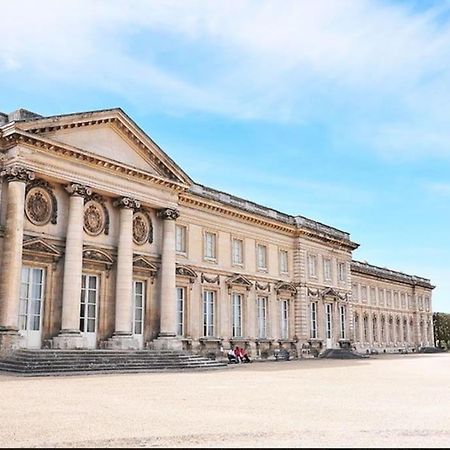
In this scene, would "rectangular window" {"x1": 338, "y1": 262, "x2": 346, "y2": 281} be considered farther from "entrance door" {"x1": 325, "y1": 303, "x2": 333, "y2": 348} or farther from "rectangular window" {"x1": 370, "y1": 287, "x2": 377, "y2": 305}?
"rectangular window" {"x1": 370, "y1": 287, "x2": 377, "y2": 305}

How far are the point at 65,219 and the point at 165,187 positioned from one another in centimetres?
543

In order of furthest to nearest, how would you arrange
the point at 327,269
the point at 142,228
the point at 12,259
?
the point at 327,269
the point at 142,228
the point at 12,259

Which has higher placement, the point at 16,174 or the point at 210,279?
the point at 16,174

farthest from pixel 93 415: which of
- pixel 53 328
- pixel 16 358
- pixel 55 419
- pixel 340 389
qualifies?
pixel 53 328

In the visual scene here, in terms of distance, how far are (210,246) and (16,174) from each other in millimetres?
12508

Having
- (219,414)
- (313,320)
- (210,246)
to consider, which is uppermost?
(210,246)

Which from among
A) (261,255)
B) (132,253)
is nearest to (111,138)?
(132,253)

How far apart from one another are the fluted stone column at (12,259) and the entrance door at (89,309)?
Result: 354 cm

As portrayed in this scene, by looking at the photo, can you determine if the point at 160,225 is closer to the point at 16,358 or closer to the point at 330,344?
the point at 16,358

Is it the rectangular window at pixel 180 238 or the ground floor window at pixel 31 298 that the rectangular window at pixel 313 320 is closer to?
the rectangular window at pixel 180 238

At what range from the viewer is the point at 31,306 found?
21406 millimetres

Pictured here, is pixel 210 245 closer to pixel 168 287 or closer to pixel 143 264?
pixel 168 287

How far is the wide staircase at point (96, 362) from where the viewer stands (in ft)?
58.1

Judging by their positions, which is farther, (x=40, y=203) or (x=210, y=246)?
(x=210, y=246)
